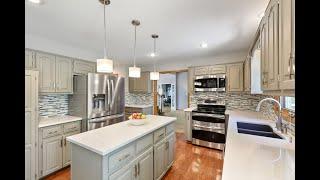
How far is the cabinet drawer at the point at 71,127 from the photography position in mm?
2818

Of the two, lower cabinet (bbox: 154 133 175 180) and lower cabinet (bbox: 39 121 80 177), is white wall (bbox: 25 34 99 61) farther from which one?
lower cabinet (bbox: 154 133 175 180)

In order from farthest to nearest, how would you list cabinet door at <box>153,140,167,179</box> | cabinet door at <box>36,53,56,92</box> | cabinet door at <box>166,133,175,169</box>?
1. cabinet door at <box>36,53,56,92</box>
2. cabinet door at <box>166,133,175,169</box>
3. cabinet door at <box>153,140,167,179</box>

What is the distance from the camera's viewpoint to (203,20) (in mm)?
2201

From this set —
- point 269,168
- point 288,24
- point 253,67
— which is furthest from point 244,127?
point 288,24

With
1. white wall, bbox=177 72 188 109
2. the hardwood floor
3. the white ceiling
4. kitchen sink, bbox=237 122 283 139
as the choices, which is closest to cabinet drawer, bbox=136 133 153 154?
the hardwood floor

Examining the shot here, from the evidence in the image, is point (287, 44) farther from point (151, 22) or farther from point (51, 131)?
point (51, 131)

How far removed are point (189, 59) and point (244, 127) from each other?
275 centimetres

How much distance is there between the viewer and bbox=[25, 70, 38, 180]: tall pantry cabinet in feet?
7.54

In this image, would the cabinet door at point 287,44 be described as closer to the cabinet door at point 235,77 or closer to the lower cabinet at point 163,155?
the lower cabinet at point 163,155

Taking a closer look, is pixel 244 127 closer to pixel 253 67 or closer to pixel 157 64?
pixel 253 67

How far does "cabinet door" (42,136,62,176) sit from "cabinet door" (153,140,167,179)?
5.87 feet

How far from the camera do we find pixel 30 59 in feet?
8.55

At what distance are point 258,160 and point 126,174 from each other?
1256 mm

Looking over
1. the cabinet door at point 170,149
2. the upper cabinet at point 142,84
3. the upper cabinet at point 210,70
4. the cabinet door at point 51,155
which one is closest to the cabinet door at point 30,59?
the cabinet door at point 51,155
